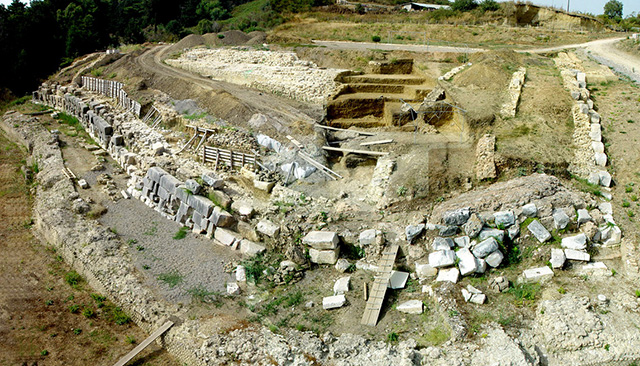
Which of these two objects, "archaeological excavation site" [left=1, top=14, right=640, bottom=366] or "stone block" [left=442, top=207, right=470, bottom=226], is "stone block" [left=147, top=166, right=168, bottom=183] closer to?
"archaeological excavation site" [left=1, top=14, right=640, bottom=366]

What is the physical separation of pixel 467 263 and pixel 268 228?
5.84 metres

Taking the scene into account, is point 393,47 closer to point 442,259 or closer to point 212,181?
point 212,181

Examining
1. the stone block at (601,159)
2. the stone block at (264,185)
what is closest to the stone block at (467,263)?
the stone block at (601,159)

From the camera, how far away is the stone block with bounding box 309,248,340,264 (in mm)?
13516

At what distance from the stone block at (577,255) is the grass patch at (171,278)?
10.1m

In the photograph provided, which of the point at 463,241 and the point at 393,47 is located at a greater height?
the point at 393,47

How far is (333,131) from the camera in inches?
768

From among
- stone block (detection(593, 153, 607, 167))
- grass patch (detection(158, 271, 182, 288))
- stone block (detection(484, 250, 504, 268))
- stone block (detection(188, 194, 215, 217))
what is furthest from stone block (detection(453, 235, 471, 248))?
stone block (detection(188, 194, 215, 217))

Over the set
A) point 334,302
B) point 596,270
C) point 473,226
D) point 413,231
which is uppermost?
point 473,226

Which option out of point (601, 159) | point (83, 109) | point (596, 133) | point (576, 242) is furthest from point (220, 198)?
point (83, 109)

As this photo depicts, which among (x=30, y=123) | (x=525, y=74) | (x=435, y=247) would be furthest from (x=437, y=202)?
(x=30, y=123)

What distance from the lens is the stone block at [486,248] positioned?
1198 cm

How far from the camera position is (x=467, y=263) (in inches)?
470

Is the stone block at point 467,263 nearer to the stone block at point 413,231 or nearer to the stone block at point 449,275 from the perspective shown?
the stone block at point 449,275
